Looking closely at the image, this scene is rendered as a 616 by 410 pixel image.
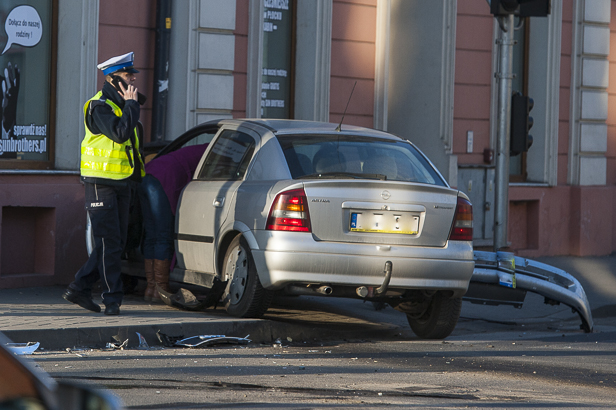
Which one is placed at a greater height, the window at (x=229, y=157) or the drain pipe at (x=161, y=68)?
the drain pipe at (x=161, y=68)

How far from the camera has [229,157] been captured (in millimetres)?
7863

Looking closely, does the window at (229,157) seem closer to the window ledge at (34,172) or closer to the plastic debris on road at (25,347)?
the plastic debris on road at (25,347)

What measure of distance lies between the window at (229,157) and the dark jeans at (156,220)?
42 centimetres

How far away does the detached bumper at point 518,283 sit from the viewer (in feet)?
27.6

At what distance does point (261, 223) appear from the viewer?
6.95 m

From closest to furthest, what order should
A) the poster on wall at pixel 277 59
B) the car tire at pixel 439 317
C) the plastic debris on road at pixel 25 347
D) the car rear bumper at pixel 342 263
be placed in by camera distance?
the plastic debris on road at pixel 25 347, the car rear bumper at pixel 342 263, the car tire at pixel 439 317, the poster on wall at pixel 277 59

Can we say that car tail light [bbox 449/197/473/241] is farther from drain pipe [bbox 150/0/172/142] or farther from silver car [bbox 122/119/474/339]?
drain pipe [bbox 150/0/172/142]

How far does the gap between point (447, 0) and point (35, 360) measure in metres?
9.54

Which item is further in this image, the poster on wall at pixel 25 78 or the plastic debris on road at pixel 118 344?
the poster on wall at pixel 25 78

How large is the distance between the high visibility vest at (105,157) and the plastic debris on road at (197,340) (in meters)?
1.31

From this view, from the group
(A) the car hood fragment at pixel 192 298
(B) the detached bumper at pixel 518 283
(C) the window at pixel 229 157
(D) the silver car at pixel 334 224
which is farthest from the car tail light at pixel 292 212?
(B) the detached bumper at pixel 518 283

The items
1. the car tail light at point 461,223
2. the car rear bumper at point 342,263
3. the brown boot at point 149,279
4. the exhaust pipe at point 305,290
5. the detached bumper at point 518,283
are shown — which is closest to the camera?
the car rear bumper at point 342,263

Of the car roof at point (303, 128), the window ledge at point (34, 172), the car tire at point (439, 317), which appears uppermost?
the car roof at point (303, 128)

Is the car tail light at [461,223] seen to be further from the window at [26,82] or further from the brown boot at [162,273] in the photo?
the window at [26,82]
